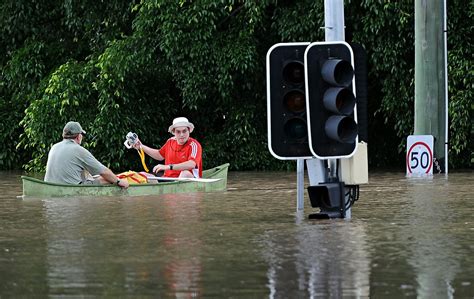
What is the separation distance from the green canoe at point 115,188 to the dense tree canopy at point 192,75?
8315mm

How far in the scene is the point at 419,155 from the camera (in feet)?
93.6

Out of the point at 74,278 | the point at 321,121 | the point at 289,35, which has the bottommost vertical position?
the point at 74,278

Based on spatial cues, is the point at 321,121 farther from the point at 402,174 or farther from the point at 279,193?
the point at 402,174

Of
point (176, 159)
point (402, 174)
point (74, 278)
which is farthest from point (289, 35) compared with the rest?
point (74, 278)

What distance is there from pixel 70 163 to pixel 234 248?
9043 mm

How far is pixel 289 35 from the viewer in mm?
30953

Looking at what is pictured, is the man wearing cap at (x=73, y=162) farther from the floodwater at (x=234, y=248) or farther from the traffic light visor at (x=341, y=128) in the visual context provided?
the traffic light visor at (x=341, y=128)

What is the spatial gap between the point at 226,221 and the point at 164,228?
1.12 meters

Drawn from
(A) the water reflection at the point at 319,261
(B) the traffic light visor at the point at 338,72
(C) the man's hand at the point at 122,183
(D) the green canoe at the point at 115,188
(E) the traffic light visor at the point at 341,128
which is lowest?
(A) the water reflection at the point at 319,261

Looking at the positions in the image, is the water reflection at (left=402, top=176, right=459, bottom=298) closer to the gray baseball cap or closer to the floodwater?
the floodwater

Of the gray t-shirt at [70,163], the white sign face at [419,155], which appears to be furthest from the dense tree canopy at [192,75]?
the gray t-shirt at [70,163]

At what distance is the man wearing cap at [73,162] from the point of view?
2092 centimetres

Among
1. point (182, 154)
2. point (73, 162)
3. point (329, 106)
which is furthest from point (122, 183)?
point (329, 106)

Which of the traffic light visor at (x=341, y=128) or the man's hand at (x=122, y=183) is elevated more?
the traffic light visor at (x=341, y=128)
